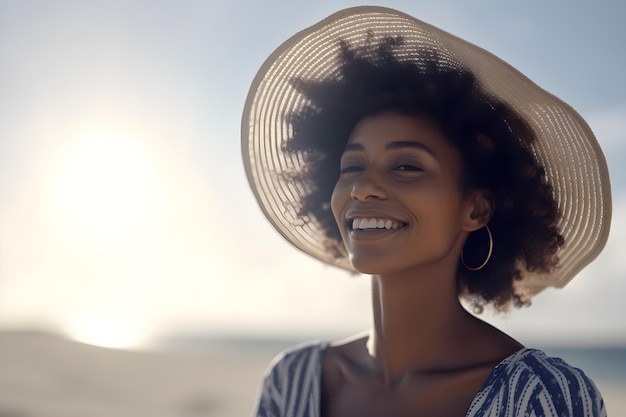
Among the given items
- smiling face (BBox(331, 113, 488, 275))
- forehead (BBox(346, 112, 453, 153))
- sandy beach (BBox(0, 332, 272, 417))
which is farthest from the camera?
sandy beach (BBox(0, 332, 272, 417))

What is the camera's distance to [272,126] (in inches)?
116

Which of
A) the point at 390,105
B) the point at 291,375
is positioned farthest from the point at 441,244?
the point at 291,375

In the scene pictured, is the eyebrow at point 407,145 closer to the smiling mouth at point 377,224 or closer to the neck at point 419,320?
the smiling mouth at point 377,224

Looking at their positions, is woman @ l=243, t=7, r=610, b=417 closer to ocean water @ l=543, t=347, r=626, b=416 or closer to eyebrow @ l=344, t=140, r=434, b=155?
eyebrow @ l=344, t=140, r=434, b=155

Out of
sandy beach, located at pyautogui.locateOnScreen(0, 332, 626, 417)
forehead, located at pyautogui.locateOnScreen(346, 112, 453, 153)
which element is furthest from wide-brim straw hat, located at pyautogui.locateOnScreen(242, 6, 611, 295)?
sandy beach, located at pyautogui.locateOnScreen(0, 332, 626, 417)

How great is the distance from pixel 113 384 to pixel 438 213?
9.07 meters

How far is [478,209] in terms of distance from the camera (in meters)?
2.49

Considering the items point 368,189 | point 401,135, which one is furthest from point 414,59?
point 368,189

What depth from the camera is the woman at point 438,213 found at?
2.30 meters

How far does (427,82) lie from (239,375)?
12.0 meters

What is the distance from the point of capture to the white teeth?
7.57 feet

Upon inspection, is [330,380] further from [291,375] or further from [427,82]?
[427,82]

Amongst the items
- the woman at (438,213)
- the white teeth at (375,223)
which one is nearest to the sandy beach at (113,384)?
the woman at (438,213)

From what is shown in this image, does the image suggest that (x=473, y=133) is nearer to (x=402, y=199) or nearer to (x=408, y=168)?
(x=408, y=168)
